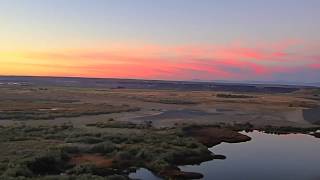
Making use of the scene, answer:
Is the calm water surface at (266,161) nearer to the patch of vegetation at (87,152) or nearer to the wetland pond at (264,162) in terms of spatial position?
Result: the wetland pond at (264,162)

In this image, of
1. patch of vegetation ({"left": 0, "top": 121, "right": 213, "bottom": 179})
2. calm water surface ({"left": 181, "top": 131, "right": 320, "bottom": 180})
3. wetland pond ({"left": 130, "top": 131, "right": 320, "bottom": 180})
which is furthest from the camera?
calm water surface ({"left": 181, "top": 131, "right": 320, "bottom": 180})

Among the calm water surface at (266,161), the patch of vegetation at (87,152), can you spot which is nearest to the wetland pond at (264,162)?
the calm water surface at (266,161)

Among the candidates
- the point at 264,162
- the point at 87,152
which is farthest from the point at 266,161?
the point at 87,152

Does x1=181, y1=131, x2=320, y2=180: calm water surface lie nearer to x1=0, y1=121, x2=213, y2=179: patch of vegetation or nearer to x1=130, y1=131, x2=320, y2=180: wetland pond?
x1=130, y1=131, x2=320, y2=180: wetland pond

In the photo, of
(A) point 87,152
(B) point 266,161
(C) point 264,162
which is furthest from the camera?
(A) point 87,152

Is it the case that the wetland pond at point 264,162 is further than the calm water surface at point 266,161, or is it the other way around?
the calm water surface at point 266,161

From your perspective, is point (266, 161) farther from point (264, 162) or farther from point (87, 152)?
point (87, 152)

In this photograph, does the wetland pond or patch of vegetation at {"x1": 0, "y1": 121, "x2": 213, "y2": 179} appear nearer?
patch of vegetation at {"x1": 0, "y1": 121, "x2": 213, "y2": 179}

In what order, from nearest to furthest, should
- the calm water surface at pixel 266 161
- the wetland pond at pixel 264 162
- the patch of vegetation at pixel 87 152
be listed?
1. the patch of vegetation at pixel 87 152
2. the wetland pond at pixel 264 162
3. the calm water surface at pixel 266 161

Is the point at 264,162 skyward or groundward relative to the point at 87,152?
Result: groundward

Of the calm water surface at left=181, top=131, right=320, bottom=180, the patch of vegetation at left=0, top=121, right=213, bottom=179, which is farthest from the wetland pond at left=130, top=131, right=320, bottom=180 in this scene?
the patch of vegetation at left=0, top=121, right=213, bottom=179
